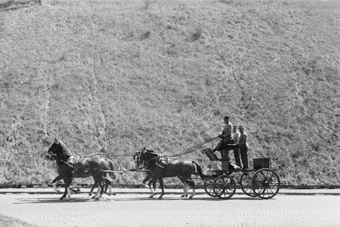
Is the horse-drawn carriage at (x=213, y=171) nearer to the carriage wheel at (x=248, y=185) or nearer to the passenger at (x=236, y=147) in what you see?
the carriage wheel at (x=248, y=185)

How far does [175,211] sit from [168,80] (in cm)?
2187

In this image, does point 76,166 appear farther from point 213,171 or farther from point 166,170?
point 213,171

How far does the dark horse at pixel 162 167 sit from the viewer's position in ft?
72.3

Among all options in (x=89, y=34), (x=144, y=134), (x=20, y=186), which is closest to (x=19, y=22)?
(x=89, y=34)

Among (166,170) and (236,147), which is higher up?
(236,147)

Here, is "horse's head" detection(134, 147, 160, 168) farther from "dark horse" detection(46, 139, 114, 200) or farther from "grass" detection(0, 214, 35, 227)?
"grass" detection(0, 214, 35, 227)

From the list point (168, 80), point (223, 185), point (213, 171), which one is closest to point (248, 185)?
point (223, 185)

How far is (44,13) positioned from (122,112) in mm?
18269

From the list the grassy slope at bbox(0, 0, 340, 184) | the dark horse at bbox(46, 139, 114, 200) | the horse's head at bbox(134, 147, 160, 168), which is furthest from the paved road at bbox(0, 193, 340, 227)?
the grassy slope at bbox(0, 0, 340, 184)

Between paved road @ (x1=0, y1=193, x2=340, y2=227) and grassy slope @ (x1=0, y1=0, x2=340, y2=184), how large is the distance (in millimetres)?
7937

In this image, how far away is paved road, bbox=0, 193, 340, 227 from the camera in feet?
47.8

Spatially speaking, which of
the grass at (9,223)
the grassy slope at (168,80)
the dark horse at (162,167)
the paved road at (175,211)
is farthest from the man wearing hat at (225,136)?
the grass at (9,223)

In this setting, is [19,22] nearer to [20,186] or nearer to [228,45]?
[228,45]

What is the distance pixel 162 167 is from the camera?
22.1 m
